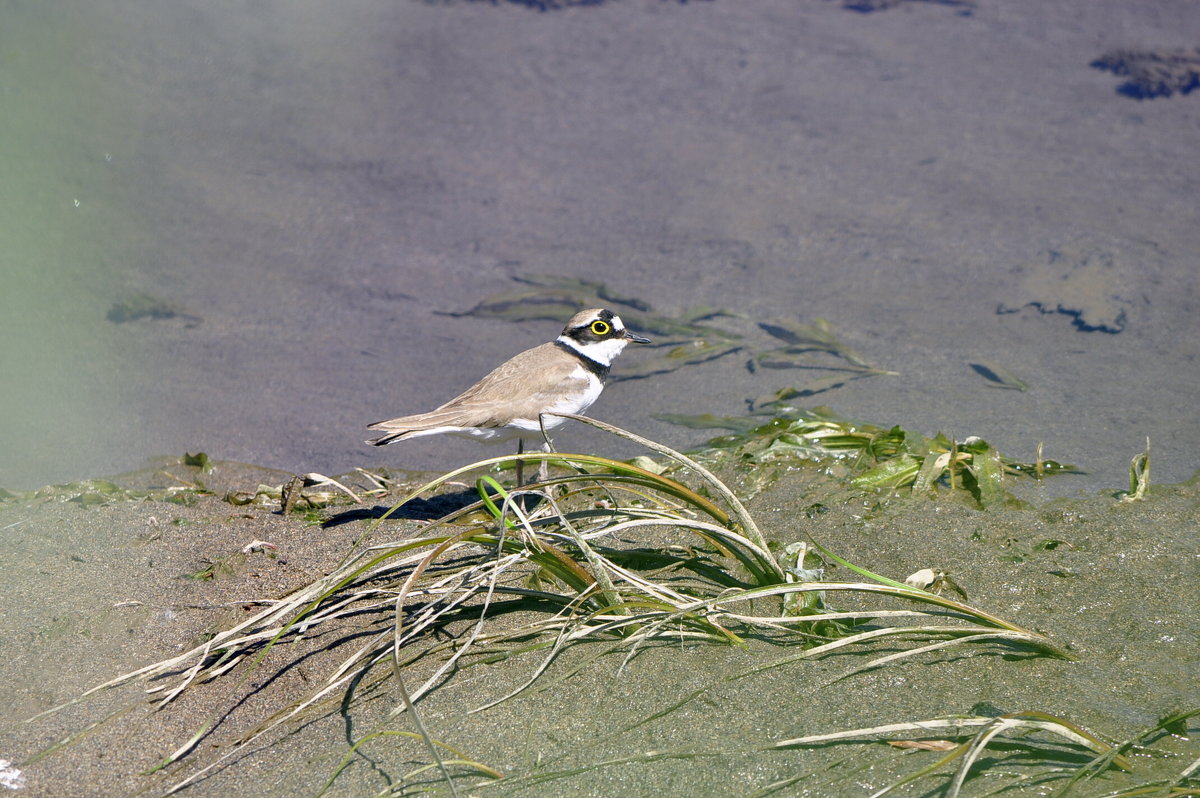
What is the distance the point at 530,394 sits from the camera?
4.43m

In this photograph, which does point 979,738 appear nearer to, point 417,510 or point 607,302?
point 417,510

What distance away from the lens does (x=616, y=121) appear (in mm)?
7977

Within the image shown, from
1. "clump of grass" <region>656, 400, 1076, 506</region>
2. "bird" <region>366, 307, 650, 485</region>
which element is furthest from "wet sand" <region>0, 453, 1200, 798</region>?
"bird" <region>366, 307, 650, 485</region>

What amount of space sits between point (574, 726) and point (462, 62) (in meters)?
7.16

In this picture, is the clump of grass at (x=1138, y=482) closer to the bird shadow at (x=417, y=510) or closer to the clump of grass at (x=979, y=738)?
the clump of grass at (x=979, y=738)

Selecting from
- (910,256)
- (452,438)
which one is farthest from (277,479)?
(910,256)

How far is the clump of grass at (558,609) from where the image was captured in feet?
8.73

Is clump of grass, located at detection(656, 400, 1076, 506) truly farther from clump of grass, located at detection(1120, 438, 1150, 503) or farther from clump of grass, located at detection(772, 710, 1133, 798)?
clump of grass, located at detection(772, 710, 1133, 798)

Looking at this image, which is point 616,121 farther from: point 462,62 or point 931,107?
point 931,107

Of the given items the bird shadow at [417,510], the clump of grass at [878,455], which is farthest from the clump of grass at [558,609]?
the clump of grass at [878,455]

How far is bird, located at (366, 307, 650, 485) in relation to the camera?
432cm

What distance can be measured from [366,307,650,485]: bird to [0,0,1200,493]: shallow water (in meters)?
0.48

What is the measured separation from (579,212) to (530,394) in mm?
2894

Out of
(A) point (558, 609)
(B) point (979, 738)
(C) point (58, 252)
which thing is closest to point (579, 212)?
(C) point (58, 252)
